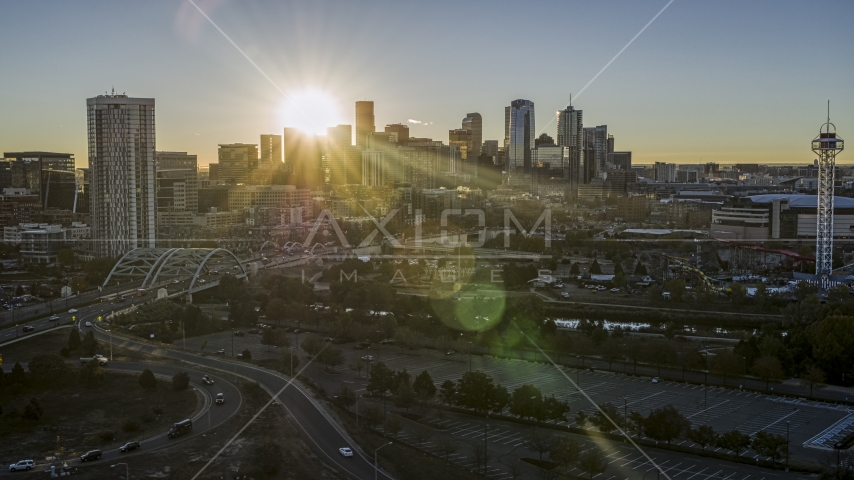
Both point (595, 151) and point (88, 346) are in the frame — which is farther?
point (595, 151)

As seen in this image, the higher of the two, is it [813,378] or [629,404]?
[813,378]

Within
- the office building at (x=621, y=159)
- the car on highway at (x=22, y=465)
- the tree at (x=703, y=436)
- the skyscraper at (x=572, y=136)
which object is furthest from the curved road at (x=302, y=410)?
the office building at (x=621, y=159)

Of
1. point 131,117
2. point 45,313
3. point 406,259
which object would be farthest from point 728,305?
point 131,117

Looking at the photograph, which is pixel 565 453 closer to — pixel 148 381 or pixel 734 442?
pixel 734 442

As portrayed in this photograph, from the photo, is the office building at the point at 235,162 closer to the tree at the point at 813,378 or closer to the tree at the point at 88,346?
the tree at the point at 88,346

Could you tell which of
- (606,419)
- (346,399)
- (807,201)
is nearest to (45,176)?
(346,399)

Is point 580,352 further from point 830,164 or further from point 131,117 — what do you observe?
point 131,117

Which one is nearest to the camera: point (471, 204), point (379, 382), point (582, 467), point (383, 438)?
point (582, 467)
